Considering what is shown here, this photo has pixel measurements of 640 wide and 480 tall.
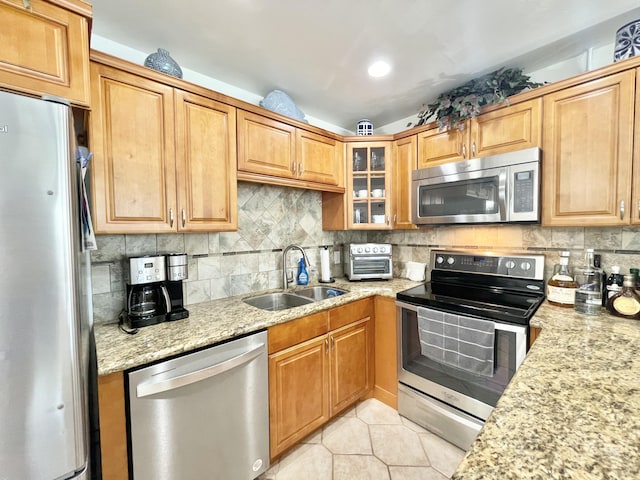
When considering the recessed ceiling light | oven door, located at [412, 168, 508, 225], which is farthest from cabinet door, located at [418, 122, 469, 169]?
the recessed ceiling light

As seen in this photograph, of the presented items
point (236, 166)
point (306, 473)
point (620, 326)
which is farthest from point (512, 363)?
point (236, 166)

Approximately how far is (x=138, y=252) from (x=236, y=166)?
768 millimetres

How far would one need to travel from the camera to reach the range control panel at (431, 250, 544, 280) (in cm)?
188

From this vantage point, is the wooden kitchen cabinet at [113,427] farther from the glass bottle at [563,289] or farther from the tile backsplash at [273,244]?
the glass bottle at [563,289]

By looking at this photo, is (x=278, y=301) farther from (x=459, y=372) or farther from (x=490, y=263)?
(x=490, y=263)

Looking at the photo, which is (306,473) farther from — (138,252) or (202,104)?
(202,104)

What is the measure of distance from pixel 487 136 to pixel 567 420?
1.76m

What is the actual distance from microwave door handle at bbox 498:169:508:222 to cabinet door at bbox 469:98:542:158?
7.5 inches

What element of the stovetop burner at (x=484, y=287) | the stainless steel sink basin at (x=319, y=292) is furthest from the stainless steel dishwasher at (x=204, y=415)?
the stovetop burner at (x=484, y=287)

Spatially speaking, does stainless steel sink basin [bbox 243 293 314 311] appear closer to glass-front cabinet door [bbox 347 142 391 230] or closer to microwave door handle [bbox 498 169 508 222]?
glass-front cabinet door [bbox 347 142 391 230]

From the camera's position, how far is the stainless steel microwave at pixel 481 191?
5.44 feet

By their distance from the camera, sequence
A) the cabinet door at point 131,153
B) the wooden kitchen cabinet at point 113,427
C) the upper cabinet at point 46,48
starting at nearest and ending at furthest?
1. the upper cabinet at point 46,48
2. the wooden kitchen cabinet at point 113,427
3. the cabinet door at point 131,153

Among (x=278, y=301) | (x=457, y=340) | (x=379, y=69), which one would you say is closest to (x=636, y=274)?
(x=457, y=340)

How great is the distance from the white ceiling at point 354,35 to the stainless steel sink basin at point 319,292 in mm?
1580
